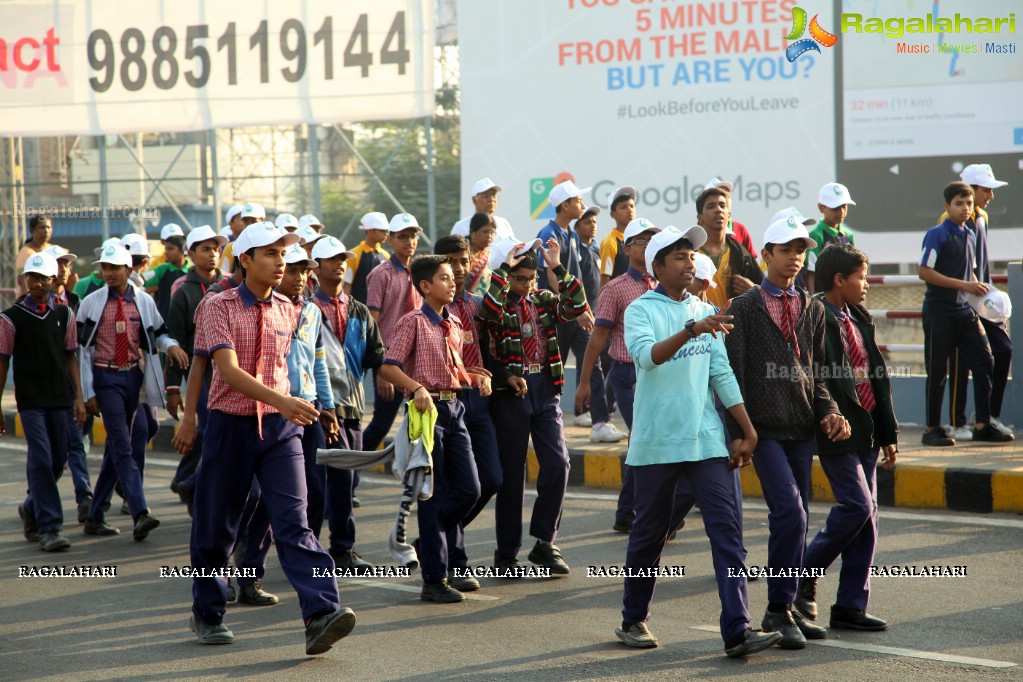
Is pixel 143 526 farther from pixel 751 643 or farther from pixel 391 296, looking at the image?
pixel 751 643

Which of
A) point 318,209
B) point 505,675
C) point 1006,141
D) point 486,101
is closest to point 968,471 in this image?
point 505,675

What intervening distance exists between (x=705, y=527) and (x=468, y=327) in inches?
72.3

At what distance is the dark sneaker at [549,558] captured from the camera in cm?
672

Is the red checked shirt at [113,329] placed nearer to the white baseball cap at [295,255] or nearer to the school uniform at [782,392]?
the white baseball cap at [295,255]

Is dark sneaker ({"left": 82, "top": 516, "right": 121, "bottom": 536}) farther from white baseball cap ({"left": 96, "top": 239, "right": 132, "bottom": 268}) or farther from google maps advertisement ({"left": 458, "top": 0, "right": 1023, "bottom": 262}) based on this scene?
google maps advertisement ({"left": 458, "top": 0, "right": 1023, "bottom": 262})

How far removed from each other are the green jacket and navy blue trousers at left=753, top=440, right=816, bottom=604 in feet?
0.68

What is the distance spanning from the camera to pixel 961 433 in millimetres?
9633

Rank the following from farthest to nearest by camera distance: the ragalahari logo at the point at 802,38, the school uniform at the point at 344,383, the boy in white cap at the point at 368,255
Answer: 1. the ragalahari logo at the point at 802,38
2. the boy in white cap at the point at 368,255
3. the school uniform at the point at 344,383

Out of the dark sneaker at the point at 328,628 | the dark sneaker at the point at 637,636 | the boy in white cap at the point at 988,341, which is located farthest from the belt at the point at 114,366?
the boy in white cap at the point at 988,341

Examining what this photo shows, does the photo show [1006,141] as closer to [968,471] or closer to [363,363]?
[968,471]

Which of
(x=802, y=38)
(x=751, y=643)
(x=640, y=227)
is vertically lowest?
(x=751, y=643)

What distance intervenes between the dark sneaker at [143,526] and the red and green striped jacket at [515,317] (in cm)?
255

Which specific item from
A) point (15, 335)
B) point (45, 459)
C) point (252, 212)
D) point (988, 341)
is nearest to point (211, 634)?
point (45, 459)

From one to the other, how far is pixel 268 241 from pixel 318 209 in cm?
1478
